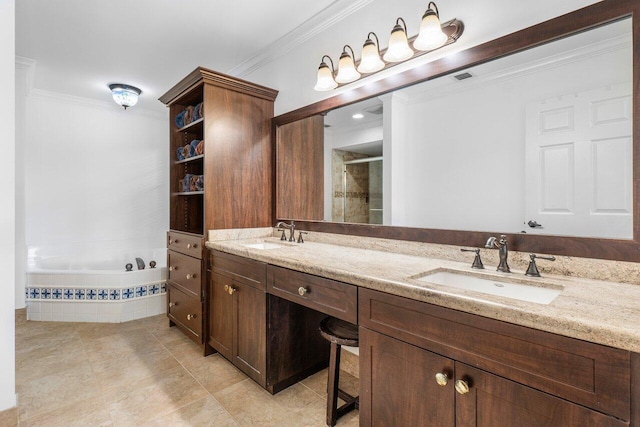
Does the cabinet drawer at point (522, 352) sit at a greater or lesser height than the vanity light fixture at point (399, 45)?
lesser

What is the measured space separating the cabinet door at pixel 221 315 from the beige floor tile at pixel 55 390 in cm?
72

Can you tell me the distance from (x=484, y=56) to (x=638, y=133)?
2.23 ft

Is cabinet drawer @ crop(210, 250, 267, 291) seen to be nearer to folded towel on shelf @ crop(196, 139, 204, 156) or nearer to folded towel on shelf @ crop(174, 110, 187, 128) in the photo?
folded towel on shelf @ crop(196, 139, 204, 156)

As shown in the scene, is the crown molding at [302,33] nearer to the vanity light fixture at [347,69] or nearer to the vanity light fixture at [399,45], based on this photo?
the vanity light fixture at [347,69]

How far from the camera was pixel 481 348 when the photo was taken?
0.95 meters

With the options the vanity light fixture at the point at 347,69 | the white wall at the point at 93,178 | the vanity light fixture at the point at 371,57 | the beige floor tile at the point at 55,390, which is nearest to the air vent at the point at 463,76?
the vanity light fixture at the point at 371,57

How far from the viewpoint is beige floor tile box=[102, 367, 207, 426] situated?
67.6 inches

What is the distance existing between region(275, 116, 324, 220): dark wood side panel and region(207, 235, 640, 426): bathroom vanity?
1.02 metres

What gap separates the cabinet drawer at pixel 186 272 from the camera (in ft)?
8.05

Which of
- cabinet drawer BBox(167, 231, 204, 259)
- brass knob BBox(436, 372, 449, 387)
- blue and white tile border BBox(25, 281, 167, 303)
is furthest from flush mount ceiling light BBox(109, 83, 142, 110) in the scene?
brass knob BBox(436, 372, 449, 387)

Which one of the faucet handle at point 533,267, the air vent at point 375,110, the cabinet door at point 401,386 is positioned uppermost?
the air vent at point 375,110

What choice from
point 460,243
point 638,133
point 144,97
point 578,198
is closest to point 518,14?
point 638,133
